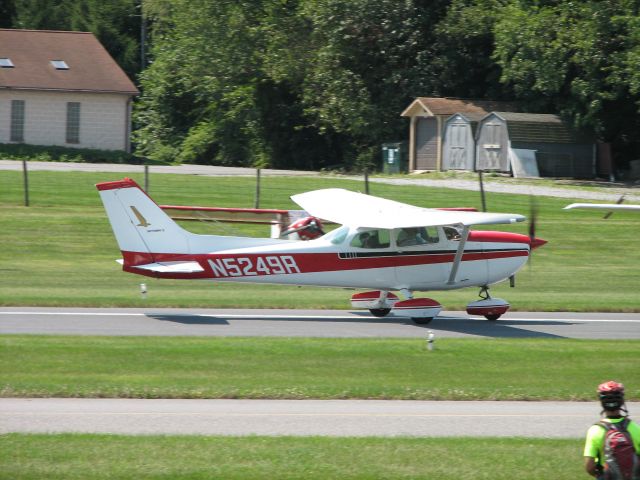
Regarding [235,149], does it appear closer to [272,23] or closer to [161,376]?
[272,23]

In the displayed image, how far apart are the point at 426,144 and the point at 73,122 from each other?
17.9 meters

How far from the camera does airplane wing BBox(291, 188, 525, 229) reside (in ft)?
65.8

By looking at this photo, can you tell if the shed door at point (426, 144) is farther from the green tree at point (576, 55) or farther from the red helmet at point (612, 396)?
the red helmet at point (612, 396)

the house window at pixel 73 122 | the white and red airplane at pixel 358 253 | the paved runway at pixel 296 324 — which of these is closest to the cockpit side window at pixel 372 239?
the white and red airplane at pixel 358 253

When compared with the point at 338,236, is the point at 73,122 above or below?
above

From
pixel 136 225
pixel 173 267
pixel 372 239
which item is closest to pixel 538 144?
pixel 372 239

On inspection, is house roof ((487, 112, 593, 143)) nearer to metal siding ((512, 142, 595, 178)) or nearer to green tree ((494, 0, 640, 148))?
metal siding ((512, 142, 595, 178))

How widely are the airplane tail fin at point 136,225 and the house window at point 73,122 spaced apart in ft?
121

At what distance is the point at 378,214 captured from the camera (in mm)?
21125

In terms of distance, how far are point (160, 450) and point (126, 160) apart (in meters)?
45.8

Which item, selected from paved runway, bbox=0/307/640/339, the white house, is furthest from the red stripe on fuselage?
the white house

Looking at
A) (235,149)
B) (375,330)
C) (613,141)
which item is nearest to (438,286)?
(375,330)

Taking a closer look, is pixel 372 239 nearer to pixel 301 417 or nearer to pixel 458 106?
pixel 301 417

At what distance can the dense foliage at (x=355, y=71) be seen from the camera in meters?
49.1
